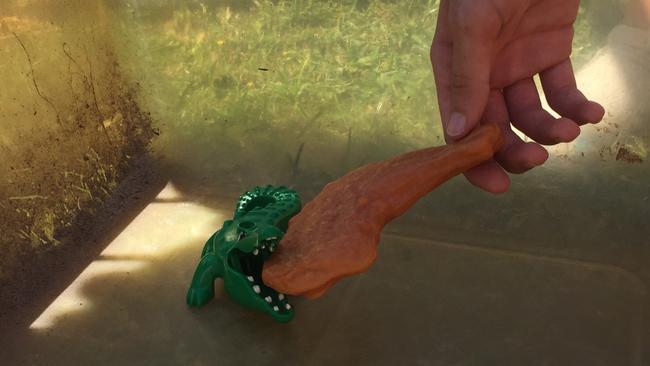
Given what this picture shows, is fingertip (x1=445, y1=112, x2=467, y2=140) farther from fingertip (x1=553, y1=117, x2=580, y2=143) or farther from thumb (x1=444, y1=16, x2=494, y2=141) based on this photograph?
fingertip (x1=553, y1=117, x2=580, y2=143)

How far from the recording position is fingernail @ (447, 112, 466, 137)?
3.38ft

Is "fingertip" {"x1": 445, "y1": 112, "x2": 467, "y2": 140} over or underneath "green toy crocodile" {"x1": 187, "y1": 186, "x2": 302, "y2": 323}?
over

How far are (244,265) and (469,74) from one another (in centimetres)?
51

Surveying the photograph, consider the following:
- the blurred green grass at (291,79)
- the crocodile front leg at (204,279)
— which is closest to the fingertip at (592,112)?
the blurred green grass at (291,79)

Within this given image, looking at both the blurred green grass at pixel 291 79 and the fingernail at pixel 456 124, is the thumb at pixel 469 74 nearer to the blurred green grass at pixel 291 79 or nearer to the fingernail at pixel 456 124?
the fingernail at pixel 456 124

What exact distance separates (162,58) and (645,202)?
1.13 m

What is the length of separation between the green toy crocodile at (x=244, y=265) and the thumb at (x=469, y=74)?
0.35m

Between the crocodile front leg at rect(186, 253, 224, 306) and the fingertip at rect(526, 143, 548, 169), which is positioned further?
the crocodile front leg at rect(186, 253, 224, 306)

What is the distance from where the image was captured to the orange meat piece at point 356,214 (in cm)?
98

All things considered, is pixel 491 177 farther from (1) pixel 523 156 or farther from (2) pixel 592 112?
(2) pixel 592 112

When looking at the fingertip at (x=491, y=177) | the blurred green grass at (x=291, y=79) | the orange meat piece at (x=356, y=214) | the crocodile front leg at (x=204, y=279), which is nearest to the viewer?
the orange meat piece at (x=356, y=214)

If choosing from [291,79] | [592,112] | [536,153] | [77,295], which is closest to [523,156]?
[536,153]

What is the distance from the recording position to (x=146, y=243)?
1441 mm

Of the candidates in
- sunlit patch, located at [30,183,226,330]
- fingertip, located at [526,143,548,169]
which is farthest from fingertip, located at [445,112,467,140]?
sunlit patch, located at [30,183,226,330]
